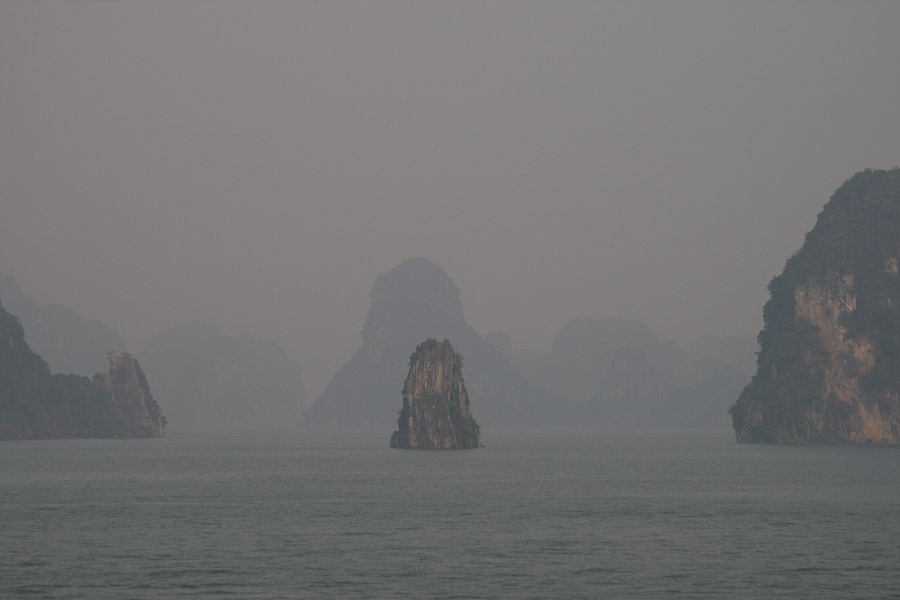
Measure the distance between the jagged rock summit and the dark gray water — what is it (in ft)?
196

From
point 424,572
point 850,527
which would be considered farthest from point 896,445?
point 424,572

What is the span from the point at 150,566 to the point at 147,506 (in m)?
Answer: 32.8

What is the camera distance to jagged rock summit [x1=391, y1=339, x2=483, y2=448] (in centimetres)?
19175

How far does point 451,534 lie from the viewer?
71.9 m

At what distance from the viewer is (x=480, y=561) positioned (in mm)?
60594

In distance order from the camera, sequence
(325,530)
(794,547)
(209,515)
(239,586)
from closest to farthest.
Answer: (239,586) < (794,547) < (325,530) < (209,515)

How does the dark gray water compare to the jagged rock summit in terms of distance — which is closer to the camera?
the dark gray water

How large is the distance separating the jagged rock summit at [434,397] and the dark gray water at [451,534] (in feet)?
196

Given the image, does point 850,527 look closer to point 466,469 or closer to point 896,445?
point 466,469

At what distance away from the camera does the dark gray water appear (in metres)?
53.1

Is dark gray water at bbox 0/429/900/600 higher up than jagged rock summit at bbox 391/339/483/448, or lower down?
lower down

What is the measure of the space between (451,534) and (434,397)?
121 m

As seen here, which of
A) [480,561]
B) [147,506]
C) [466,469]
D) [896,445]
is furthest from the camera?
[896,445]

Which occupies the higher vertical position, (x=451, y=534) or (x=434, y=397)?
(x=434, y=397)
